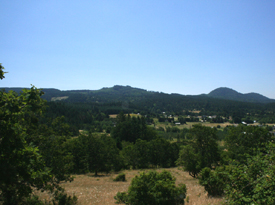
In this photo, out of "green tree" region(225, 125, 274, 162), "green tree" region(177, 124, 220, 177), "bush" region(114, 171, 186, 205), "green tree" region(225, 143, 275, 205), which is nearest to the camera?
"green tree" region(225, 143, 275, 205)

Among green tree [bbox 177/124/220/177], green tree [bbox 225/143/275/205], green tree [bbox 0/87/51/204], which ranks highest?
green tree [bbox 0/87/51/204]

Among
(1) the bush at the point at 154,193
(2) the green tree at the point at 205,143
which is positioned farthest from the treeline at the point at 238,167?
(1) the bush at the point at 154,193

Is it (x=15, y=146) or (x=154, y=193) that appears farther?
(x=154, y=193)

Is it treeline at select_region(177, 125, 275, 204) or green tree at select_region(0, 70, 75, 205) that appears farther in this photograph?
treeline at select_region(177, 125, 275, 204)

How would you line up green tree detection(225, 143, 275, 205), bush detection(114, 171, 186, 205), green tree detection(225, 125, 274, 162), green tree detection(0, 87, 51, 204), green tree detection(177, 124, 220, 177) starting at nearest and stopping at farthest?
green tree detection(0, 87, 51, 204) < green tree detection(225, 143, 275, 205) < bush detection(114, 171, 186, 205) < green tree detection(225, 125, 274, 162) < green tree detection(177, 124, 220, 177)

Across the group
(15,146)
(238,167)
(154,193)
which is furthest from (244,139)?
(15,146)

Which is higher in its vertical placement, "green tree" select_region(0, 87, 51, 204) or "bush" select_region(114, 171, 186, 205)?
"green tree" select_region(0, 87, 51, 204)

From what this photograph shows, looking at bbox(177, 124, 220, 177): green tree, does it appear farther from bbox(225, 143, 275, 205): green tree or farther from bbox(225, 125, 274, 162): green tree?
bbox(225, 143, 275, 205): green tree

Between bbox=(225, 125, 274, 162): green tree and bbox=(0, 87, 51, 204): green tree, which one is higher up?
bbox=(0, 87, 51, 204): green tree

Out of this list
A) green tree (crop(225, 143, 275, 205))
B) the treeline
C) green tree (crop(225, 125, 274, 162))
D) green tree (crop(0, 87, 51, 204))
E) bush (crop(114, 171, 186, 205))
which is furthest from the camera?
green tree (crop(225, 125, 274, 162))

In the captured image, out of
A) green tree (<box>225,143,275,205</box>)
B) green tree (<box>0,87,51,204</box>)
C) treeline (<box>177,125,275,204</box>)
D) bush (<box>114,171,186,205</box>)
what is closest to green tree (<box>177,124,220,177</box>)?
treeline (<box>177,125,275,204</box>)

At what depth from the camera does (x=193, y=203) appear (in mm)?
12688

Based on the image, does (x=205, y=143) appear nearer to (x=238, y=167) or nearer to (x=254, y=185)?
(x=238, y=167)

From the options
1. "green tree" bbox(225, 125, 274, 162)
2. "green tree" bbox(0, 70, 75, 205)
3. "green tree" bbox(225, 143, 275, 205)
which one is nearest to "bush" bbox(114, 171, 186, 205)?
"green tree" bbox(225, 143, 275, 205)
